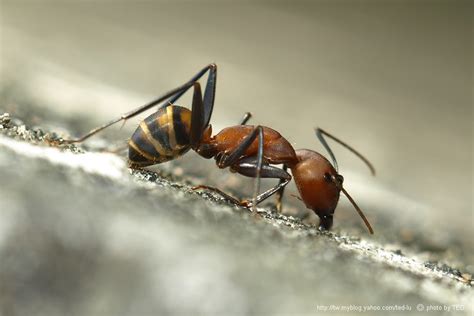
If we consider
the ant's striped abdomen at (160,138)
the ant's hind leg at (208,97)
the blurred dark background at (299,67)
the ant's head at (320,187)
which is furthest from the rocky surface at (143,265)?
the blurred dark background at (299,67)

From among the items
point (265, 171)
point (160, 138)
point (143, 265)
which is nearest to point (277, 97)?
point (265, 171)

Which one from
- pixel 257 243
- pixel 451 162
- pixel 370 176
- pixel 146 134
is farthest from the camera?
pixel 451 162

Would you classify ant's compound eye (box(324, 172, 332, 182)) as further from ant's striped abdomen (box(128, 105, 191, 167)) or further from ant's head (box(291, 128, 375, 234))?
ant's striped abdomen (box(128, 105, 191, 167))

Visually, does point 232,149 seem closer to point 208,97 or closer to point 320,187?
point 208,97

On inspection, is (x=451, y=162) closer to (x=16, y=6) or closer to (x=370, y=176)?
(x=370, y=176)

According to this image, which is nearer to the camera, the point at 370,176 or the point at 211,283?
the point at 211,283

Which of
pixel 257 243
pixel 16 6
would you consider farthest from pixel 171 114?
pixel 16 6

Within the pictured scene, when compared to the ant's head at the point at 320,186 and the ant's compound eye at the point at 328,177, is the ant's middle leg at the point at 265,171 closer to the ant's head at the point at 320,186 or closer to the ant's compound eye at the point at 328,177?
the ant's head at the point at 320,186
